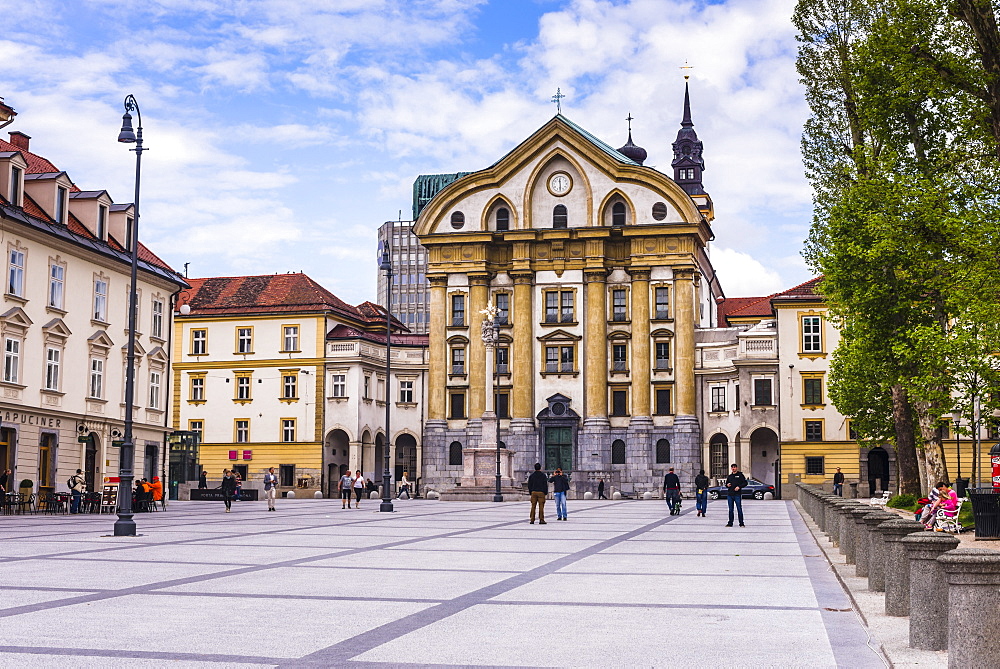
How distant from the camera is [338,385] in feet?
255

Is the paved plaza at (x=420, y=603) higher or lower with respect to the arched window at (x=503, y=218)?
lower

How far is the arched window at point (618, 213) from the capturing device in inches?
3056

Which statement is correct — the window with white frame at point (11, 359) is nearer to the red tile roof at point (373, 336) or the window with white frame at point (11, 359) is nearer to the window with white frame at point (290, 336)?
the red tile roof at point (373, 336)

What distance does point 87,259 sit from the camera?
145 ft

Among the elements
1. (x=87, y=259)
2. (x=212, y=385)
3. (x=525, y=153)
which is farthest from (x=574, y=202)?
(x=87, y=259)

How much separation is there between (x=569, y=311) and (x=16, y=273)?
142 feet

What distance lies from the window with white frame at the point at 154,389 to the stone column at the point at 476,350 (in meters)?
30.2

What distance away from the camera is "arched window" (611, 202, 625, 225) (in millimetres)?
77625

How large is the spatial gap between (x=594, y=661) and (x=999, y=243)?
17.9 meters

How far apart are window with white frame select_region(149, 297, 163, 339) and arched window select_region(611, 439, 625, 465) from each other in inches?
1348

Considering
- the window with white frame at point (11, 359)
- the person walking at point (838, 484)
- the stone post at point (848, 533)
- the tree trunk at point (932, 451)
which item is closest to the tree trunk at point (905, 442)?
the tree trunk at point (932, 451)

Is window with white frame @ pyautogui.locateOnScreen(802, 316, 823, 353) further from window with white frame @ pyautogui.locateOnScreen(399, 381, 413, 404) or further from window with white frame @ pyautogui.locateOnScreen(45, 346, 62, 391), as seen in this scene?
window with white frame @ pyautogui.locateOnScreen(45, 346, 62, 391)

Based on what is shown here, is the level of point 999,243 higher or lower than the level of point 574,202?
lower

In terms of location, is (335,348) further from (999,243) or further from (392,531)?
(999,243)
